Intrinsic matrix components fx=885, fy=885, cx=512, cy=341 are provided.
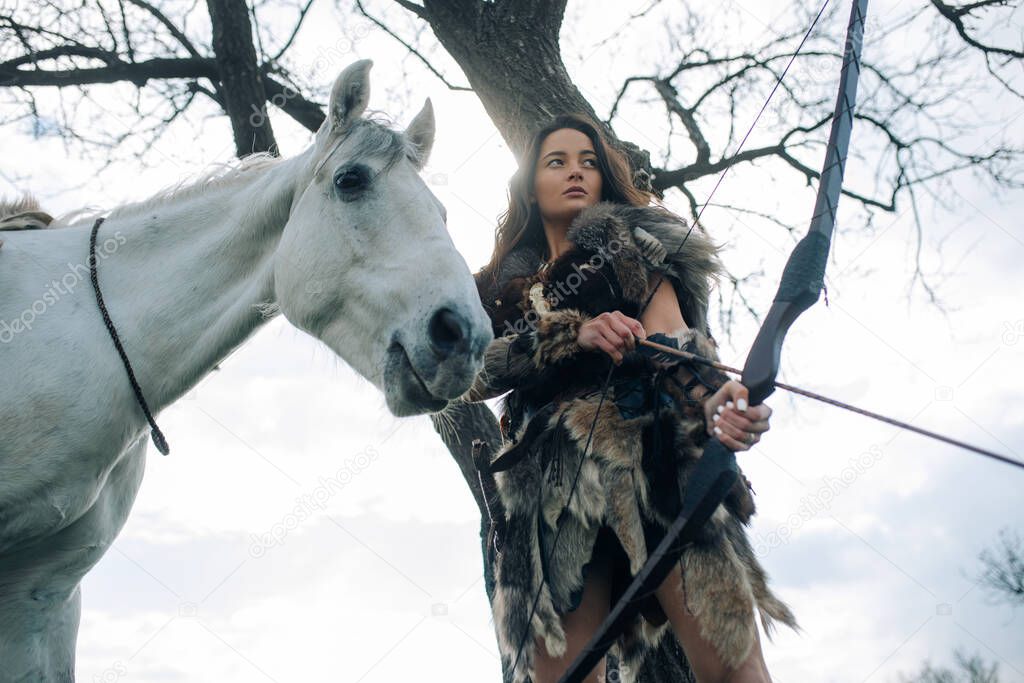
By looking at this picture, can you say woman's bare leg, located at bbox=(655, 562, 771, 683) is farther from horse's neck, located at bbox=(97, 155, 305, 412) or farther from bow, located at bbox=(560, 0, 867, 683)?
horse's neck, located at bbox=(97, 155, 305, 412)

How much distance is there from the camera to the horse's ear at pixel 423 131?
276 centimetres

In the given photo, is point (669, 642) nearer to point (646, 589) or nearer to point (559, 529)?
point (559, 529)

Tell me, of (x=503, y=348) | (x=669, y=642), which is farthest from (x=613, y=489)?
(x=669, y=642)

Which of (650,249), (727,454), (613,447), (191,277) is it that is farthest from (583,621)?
(191,277)

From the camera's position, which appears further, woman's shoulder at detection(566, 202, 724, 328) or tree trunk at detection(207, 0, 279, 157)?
tree trunk at detection(207, 0, 279, 157)

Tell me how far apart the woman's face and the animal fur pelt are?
0.65 feet

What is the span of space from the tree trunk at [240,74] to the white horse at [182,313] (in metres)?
2.50

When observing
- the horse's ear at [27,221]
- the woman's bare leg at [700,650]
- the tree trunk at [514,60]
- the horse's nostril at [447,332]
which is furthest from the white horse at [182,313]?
the tree trunk at [514,60]

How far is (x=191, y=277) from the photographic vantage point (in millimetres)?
2668

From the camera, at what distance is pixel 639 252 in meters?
2.65

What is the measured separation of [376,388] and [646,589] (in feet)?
2.87

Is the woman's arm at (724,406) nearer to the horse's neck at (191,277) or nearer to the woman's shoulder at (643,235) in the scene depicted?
the woman's shoulder at (643,235)

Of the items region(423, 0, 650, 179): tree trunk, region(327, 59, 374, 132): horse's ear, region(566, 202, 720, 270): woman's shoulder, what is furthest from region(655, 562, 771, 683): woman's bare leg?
region(423, 0, 650, 179): tree trunk

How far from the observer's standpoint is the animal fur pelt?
2.33 meters
